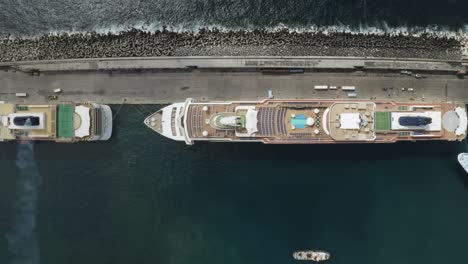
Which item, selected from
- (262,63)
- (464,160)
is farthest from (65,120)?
(464,160)

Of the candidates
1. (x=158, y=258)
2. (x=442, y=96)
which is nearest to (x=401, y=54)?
(x=442, y=96)

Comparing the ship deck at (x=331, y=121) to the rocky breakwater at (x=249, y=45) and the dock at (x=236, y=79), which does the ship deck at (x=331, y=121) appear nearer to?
the dock at (x=236, y=79)

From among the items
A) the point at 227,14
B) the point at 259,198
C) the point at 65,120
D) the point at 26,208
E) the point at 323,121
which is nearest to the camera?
the point at 323,121

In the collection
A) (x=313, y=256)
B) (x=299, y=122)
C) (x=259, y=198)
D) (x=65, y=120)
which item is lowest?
(x=313, y=256)

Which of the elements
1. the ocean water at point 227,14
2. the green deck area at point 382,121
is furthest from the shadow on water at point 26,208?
the green deck area at point 382,121

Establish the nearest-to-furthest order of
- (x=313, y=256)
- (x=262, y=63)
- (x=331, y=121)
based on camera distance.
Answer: (x=331, y=121) → (x=262, y=63) → (x=313, y=256)

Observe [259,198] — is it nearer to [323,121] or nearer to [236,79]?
[323,121]

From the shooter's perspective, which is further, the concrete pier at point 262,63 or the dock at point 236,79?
the dock at point 236,79

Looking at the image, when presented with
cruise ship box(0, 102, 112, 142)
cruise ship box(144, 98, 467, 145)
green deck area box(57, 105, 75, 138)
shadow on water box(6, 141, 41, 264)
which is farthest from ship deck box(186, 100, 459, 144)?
shadow on water box(6, 141, 41, 264)
